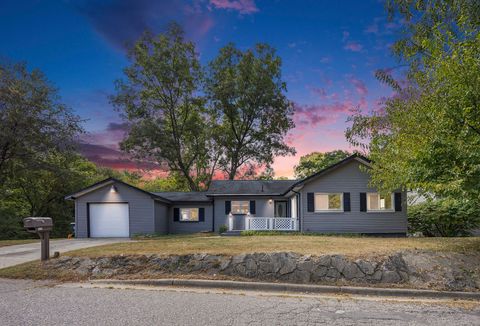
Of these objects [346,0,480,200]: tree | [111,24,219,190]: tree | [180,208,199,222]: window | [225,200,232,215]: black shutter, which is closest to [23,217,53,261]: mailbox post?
[346,0,480,200]: tree

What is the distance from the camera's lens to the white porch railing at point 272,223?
20.7m

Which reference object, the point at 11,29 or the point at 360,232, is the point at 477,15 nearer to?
the point at 360,232

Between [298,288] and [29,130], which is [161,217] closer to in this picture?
[29,130]

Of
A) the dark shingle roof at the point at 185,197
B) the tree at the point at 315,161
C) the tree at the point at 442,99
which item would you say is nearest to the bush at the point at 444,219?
the tree at the point at 442,99

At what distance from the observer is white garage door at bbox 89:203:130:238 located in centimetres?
2212

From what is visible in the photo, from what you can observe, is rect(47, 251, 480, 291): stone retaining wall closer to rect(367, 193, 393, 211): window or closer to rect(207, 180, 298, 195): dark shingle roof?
rect(367, 193, 393, 211): window

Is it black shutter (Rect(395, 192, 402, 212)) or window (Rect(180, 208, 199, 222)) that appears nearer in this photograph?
black shutter (Rect(395, 192, 402, 212))

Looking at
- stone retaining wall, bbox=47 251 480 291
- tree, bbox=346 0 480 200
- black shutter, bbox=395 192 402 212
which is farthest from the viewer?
black shutter, bbox=395 192 402 212

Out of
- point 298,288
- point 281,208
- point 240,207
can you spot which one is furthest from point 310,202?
Result: point 298,288

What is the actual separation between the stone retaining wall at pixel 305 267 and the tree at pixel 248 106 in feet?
89.9

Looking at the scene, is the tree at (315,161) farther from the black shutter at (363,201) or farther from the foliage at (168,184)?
the black shutter at (363,201)

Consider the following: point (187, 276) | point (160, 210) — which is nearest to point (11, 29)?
point (160, 210)

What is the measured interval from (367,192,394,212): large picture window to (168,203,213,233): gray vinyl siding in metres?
11.2

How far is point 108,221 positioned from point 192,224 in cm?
605
